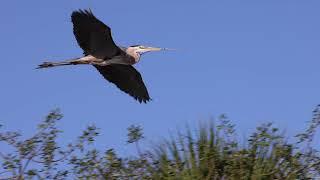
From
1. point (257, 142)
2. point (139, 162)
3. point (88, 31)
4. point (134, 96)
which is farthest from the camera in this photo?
point (134, 96)

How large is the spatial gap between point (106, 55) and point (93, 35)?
26.1 inches

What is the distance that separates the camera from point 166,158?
7.35m

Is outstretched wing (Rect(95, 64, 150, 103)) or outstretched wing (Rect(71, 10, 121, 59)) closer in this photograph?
outstretched wing (Rect(71, 10, 121, 59))

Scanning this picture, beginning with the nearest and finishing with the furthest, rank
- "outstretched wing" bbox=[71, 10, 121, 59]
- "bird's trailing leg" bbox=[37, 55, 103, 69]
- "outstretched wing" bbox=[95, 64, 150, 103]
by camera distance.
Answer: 1. "outstretched wing" bbox=[71, 10, 121, 59]
2. "bird's trailing leg" bbox=[37, 55, 103, 69]
3. "outstretched wing" bbox=[95, 64, 150, 103]

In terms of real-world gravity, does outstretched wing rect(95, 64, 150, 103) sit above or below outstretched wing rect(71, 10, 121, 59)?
below

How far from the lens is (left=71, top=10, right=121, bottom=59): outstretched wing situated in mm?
10289

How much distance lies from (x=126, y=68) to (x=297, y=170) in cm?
471

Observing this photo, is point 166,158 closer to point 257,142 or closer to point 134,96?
point 257,142

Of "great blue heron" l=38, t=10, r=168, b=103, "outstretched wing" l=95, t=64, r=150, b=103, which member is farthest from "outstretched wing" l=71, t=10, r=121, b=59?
"outstretched wing" l=95, t=64, r=150, b=103

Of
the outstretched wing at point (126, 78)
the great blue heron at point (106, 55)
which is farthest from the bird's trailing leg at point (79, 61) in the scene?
the outstretched wing at point (126, 78)

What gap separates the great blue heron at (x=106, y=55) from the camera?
1048cm

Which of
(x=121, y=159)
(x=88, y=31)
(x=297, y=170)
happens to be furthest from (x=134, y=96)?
(x=297, y=170)

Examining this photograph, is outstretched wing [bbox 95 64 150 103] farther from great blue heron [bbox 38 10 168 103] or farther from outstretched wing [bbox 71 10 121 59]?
outstretched wing [bbox 71 10 121 59]

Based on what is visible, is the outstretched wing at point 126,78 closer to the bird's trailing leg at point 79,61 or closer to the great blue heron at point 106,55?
the great blue heron at point 106,55
